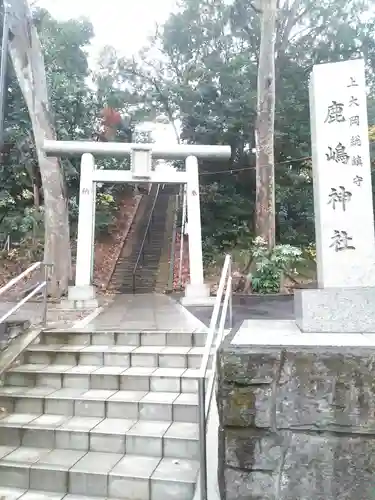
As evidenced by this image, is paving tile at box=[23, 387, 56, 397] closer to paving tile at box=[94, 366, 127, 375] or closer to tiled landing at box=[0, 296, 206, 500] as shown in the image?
tiled landing at box=[0, 296, 206, 500]

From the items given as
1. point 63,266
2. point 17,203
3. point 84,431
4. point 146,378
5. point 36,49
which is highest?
point 36,49

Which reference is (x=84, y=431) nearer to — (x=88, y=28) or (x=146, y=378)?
(x=146, y=378)

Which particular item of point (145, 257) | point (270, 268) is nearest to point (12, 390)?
point (270, 268)

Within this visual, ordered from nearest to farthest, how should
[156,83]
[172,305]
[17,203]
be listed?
[172,305]
[17,203]
[156,83]

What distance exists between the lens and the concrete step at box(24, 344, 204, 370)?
14.9 ft

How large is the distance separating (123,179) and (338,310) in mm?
7015

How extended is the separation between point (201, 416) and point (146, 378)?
1.73 metres

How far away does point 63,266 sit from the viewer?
10609mm

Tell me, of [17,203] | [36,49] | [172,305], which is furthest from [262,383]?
[17,203]

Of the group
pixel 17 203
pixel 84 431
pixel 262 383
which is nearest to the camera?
pixel 262 383

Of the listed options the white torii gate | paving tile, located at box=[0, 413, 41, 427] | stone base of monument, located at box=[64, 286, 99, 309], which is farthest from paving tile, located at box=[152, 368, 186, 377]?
the white torii gate

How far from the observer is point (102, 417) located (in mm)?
3949

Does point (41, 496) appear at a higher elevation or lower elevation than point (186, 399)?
lower

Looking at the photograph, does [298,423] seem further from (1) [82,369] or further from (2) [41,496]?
(1) [82,369]
